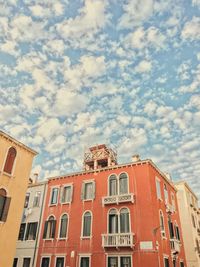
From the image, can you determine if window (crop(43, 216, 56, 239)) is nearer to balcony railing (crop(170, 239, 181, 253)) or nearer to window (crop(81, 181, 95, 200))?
window (crop(81, 181, 95, 200))

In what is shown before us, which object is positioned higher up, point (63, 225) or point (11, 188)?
point (11, 188)

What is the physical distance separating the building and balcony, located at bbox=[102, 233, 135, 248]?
325 inches

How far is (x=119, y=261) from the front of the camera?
20266 millimetres

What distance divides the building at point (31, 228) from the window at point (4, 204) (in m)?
10.5

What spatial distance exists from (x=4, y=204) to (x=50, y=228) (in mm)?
10084

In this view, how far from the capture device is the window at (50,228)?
2482 cm

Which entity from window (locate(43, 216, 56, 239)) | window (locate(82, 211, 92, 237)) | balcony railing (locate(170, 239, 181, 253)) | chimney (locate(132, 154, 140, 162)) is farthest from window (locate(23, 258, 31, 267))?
chimney (locate(132, 154, 140, 162))

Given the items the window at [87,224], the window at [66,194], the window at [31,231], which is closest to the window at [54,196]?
the window at [66,194]

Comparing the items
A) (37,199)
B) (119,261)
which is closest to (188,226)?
(119,261)

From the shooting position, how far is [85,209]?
2422cm

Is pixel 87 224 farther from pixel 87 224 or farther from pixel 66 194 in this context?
pixel 66 194

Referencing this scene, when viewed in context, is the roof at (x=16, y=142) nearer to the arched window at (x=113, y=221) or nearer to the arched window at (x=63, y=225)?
the arched window at (x=63, y=225)

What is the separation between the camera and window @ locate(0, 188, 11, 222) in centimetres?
1624

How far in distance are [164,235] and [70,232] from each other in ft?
29.1
